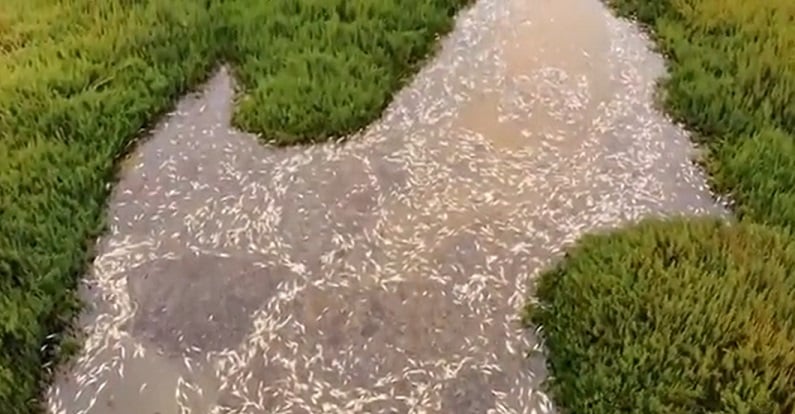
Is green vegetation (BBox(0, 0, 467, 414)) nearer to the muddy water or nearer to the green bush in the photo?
the muddy water

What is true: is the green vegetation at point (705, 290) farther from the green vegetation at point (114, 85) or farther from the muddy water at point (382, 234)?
the green vegetation at point (114, 85)

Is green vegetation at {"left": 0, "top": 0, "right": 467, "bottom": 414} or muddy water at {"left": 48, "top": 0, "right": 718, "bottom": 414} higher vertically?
green vegetation at {"left": 0, "top": 0, "right": 467, "bottom": 414}

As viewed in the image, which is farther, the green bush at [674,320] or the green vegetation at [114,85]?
the green vegetation at [114,85]

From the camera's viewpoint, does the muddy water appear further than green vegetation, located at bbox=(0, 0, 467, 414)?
No

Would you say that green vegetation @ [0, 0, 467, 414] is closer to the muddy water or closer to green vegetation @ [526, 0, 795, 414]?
the muddy water

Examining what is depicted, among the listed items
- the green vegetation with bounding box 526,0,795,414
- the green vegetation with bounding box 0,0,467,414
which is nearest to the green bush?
the green vegetation with bounding box 526,0,795,414

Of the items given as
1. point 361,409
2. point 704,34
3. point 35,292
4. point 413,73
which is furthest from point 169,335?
point 704,34

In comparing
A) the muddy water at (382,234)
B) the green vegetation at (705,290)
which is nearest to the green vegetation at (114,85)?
the muddy water at (382,234)
